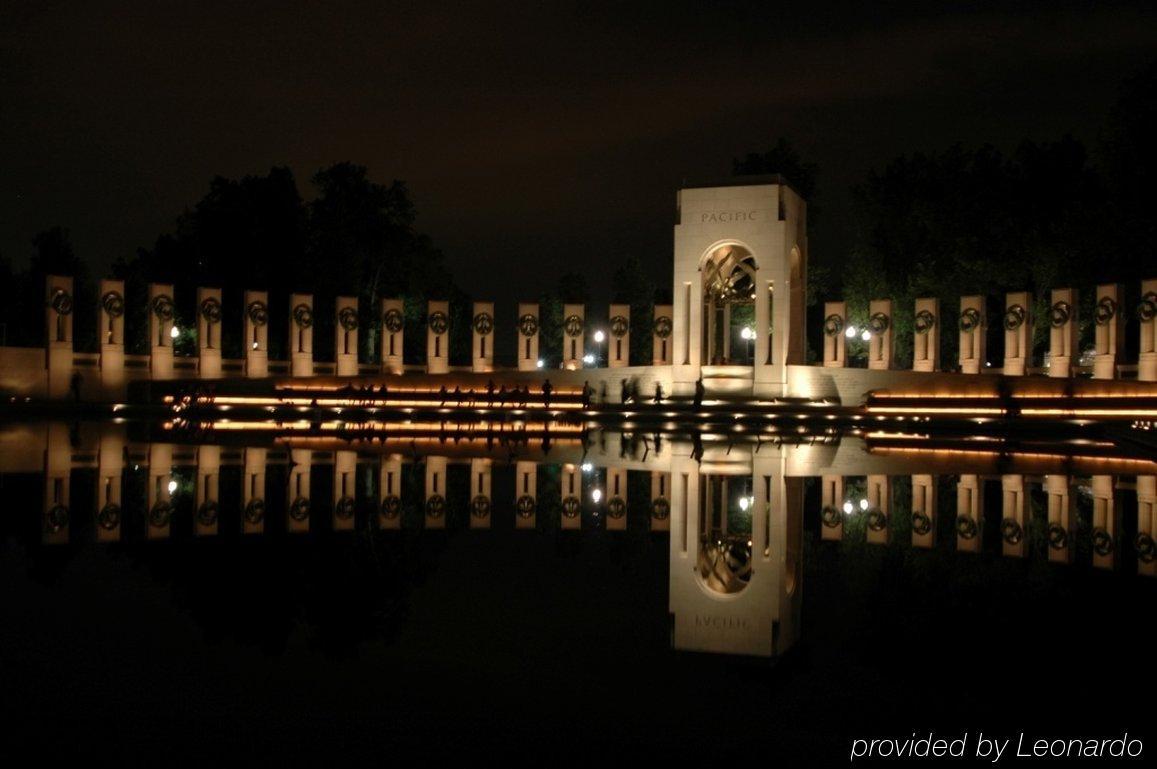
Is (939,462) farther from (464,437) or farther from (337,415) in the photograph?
(337,415)

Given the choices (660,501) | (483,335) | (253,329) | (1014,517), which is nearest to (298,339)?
(253,329)

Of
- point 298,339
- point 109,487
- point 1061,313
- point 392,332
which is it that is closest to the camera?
point 109,487

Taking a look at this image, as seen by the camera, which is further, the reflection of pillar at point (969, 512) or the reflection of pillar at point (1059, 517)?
the reflection of pillar at point (969, 512)

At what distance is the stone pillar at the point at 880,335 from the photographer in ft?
134

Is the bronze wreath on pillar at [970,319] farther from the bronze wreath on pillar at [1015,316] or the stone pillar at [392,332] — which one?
the stone pillar at [392,332]

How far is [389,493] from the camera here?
13.2 metres

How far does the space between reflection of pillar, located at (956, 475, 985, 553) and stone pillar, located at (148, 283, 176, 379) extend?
98.6ft

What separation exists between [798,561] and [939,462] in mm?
11160

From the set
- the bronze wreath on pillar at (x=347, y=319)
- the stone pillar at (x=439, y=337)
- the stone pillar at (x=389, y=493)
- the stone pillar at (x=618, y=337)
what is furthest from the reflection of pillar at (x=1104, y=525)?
the bronze wreath on pillar at (x=347, y=319)

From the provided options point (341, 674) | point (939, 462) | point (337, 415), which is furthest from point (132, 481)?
point (337, 415)

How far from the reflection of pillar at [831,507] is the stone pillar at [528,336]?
2696 centimetres

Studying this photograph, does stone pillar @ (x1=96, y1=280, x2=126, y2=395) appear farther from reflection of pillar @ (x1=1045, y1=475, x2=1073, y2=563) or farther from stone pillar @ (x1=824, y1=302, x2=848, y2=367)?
reflection of pillar @ (x1=1045, y1=475, x2=1073, y2=563)

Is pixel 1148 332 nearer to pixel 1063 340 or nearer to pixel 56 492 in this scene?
pixel 1063 340

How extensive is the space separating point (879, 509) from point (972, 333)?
30035mm
